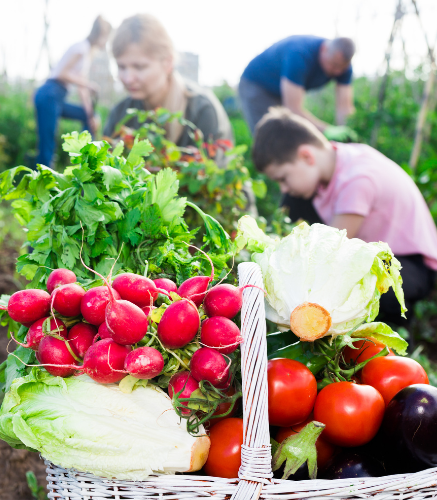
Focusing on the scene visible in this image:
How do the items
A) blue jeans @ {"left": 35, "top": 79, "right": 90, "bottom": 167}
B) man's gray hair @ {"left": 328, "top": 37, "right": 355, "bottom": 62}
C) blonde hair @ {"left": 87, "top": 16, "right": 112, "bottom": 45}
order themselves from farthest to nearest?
blue jeans @ {"left": 35, "top": 79, "right": 90, "bottom": 167} → blonde hair @ {"left": 87, "top": 16, "right": 112, "bottom": 45} → man's gray hair @ {"left": 328, "top": 37, "right": 355, "bottom": 62}

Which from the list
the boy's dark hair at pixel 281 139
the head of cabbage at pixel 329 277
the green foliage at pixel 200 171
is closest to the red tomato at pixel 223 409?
the head of cabbage at pixel 329 277

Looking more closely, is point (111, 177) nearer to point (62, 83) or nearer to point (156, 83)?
point (156, 83)

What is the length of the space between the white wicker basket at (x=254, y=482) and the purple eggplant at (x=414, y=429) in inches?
1.5

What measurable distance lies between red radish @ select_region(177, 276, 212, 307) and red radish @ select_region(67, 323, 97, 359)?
0.76 ft

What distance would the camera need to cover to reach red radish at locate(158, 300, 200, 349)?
2.97 feet

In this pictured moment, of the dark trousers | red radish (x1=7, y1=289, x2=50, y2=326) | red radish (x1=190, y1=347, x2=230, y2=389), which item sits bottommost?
the dark trousers

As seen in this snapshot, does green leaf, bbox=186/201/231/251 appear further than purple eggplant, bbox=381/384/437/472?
Yes

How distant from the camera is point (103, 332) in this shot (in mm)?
969

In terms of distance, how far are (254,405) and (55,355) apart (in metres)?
0.44

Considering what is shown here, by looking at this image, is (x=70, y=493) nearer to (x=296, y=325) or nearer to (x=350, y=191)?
(x=296, y=325)

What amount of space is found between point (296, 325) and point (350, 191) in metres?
1.47

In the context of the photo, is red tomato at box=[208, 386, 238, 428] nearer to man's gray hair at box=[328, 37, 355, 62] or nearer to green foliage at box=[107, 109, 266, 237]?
green foliage at box=[107, 109, 266, 237]

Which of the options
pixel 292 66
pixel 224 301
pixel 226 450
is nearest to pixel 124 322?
pixel 224 301

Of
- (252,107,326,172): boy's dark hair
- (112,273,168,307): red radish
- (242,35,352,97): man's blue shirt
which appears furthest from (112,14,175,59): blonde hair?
(112,273,168,307): red radish
